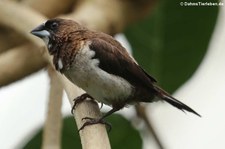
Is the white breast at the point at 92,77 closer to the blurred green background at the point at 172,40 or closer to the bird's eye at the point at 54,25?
the bird's eye at the point at 54,25

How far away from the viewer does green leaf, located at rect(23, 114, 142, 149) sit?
1.55 m

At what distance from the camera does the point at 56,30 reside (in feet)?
4.90

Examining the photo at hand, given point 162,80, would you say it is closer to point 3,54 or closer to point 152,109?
point 152,109

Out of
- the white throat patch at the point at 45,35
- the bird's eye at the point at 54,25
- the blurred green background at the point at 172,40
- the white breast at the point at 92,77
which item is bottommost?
the blurred green background at the point at 172,40

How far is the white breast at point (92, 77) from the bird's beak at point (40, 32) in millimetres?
75

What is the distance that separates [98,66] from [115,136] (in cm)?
21

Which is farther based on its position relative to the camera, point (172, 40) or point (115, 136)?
point (172, 40)

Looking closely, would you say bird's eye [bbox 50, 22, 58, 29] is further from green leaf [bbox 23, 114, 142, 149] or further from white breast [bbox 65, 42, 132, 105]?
green leaf [bbox 23, 114, 142, 149]

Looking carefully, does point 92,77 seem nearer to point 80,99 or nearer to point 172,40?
point 80,99

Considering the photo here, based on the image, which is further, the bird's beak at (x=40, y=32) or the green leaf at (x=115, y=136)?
the green leaf at (x=115, y=136)

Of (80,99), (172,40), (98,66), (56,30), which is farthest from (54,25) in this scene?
(172,40)

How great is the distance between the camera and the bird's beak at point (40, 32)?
1399 millimetres

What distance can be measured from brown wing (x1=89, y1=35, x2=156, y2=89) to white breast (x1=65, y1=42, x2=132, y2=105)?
0.03ft

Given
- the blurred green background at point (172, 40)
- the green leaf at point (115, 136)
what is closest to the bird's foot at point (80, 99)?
the green leaf at point (115, 136)
